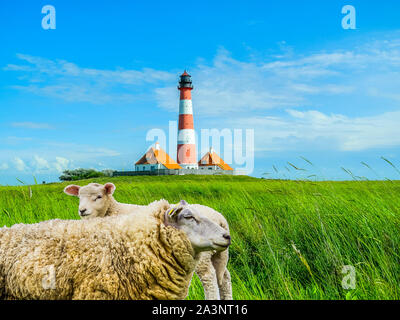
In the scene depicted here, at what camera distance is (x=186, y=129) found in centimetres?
4438

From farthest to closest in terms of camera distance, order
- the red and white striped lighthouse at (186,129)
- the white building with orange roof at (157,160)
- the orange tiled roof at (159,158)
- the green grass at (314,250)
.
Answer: the orange tiled roof at (159,158) < the white building with orange roof at (157,160) < the red and white striped lighthouse at (186,129) < the green grass at (314,250)

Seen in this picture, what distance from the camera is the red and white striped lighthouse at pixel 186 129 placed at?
44.3 metres

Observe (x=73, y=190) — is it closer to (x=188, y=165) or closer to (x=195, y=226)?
(x=195, y=226)

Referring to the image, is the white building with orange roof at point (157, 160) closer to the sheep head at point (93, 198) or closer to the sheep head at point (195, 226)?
the sheep head at point (93, 198)

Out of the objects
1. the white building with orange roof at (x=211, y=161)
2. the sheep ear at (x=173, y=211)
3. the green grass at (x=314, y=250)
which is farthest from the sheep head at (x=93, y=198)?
the white building with orange roof at (x=211, y=161)

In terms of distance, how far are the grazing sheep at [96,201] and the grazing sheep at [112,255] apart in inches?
90.7

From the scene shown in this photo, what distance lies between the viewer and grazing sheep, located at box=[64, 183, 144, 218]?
5965 mm

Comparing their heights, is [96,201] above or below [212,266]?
above

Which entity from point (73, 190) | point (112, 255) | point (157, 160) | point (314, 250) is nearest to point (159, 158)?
point (157, 160)

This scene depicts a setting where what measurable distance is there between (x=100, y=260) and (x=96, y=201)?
293 centimetres
